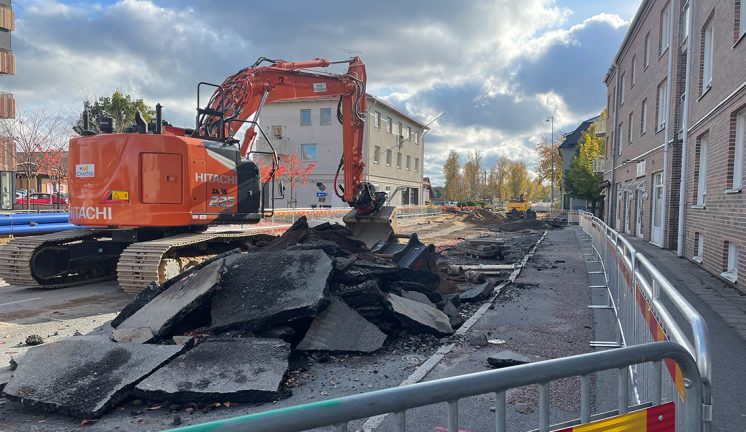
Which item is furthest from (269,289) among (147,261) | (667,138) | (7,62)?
(7,62)

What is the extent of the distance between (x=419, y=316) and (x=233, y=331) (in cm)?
234

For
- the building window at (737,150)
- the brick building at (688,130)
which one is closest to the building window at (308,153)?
the brick building at (688,130)

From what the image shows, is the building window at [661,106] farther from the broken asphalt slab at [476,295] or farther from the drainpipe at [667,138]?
the broken asphalt slab at [476,295]

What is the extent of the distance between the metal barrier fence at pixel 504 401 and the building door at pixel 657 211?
17.5 metres

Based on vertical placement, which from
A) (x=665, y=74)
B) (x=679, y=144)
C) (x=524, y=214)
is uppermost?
(x=665, y=74)

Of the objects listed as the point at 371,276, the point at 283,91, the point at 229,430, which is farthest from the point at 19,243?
the point at 229,430

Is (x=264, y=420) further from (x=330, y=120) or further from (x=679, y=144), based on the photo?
(x=330, y=120)

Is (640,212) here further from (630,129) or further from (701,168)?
(701,168)

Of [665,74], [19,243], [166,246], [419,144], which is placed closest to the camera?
[166,246]

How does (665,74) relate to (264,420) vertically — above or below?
above

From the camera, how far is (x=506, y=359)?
5.29 metres

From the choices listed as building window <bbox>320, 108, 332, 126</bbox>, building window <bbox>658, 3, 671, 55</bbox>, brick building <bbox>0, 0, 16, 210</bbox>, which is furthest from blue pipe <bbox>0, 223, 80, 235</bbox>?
building window <bbox>320, 108, 332, 126</bbox>

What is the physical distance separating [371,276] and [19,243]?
7.22m

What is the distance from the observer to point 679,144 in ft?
53.8
